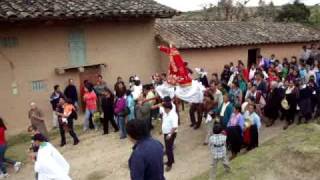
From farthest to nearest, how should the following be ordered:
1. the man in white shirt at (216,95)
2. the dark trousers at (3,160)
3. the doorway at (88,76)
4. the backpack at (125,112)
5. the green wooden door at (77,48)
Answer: the doorway at (88,76) < the green wooden door at (77,48) < the backpack at (125,112) < the man in white shirt at (216,95) < the dark trousers at (3,160)

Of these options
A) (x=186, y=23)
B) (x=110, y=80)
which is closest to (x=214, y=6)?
(x=186, y=23)

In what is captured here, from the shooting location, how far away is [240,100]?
11.9 meters

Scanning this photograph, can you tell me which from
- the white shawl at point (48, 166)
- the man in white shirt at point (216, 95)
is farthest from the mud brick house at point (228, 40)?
the white shawl at point (48, 166)

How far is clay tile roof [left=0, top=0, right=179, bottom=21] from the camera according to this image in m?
12.8

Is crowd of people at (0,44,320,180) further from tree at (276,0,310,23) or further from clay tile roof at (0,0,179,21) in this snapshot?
tree at (276,0,310,23)

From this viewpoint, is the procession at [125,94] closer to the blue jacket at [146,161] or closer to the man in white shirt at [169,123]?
the man in white shirt at [169,123]

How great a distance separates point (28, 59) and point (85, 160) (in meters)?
4.58

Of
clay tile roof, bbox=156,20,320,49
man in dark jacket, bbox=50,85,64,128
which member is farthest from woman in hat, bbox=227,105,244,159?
clay tile roof, bbox=156,20,320,49

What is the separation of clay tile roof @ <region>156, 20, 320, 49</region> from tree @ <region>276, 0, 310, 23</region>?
731 centimetres

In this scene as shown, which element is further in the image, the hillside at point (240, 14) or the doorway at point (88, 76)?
the hillside at point (240, 14)

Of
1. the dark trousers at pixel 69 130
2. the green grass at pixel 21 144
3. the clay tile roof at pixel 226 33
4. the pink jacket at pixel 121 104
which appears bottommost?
the green grass at pixel 21 144

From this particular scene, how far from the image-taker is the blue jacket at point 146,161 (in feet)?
14.3

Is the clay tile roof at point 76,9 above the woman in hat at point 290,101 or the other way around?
above

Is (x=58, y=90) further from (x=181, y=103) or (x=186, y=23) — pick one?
(x=186, y=23)
